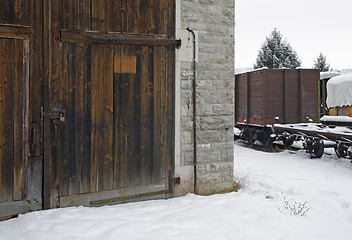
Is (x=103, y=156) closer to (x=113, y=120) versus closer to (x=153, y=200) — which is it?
(x=113, y=120)

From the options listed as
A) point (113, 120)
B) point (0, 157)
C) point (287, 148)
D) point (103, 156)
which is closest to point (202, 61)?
point (113, 120)

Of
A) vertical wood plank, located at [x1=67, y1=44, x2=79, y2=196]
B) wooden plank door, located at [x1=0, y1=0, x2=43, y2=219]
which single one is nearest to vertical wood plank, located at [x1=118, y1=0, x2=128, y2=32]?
vertical wood plank, located at [x1=67, y1=44, x2=79, y2=196]

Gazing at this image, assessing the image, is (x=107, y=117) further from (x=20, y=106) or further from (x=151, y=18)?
(x=151, y=18)

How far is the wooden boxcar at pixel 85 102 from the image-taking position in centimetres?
388

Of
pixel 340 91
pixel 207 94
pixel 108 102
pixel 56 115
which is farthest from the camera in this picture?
pixel 340 91

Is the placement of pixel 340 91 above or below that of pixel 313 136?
above

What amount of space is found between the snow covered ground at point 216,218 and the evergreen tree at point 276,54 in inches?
1156

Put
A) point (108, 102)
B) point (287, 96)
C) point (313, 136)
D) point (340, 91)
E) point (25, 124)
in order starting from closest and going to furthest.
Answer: point (25, 124) → point (108, 102) → point (313, 136) → point (287, 96) → point (340, 91)

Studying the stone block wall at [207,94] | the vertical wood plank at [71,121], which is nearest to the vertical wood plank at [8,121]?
→ the vertical wood plank at [71,121]

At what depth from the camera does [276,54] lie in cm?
3325

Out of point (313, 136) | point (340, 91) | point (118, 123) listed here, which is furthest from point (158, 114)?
point (340, 91)

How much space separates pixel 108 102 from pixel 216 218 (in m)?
2.18

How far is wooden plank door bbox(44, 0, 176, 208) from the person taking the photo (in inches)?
161

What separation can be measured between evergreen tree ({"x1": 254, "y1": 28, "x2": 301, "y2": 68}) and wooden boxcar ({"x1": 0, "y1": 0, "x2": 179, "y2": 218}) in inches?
1203
